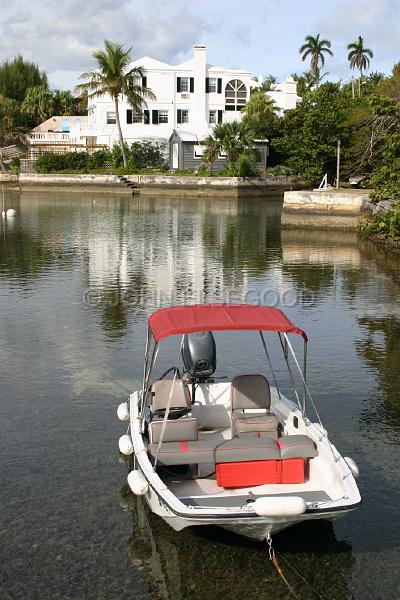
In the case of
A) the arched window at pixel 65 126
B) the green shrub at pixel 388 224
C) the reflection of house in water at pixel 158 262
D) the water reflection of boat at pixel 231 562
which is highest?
the arched window at pixel 65 126

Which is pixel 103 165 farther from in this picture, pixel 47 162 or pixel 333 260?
pixel 333 260

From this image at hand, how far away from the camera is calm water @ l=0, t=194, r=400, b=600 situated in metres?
8.40

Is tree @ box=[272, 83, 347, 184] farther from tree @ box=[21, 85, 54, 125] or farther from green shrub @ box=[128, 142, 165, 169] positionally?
tree @ box=[21, 85, 54, 125]

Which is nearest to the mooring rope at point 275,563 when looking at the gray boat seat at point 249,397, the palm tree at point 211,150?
the gray boat seat at point 249,397

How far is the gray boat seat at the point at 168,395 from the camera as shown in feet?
34.8

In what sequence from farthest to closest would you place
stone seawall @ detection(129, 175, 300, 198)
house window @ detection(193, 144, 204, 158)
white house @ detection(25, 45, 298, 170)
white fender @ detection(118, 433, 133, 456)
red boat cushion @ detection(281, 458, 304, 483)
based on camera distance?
white house @ detection(25, 45, 298, 170) < house window @ detection(193, 144, 204, 158) < stone seawall @ detection(129, 175, 300, 198) < white fender @ detection(118, 433, 133, 456) < red boat cushion @ detection(281, 458, 304, 483)

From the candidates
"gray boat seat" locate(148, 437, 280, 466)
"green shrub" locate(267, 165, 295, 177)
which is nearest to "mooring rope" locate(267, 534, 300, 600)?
"gray boat seat" locate(148, 437, 280, 466)

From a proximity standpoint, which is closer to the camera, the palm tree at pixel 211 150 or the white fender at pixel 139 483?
the white fender at pixel 139 483

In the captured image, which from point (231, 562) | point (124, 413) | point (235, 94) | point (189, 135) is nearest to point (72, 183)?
point (189, 135)

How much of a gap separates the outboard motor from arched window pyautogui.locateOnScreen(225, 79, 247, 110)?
68753 mm

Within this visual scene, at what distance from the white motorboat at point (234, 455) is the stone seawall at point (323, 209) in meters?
30.4

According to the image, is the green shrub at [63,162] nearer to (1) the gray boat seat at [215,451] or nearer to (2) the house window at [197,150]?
(2) the house window at [197,150]

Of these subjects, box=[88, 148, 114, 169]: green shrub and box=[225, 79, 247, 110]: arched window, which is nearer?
box=[88, 148, 114, 169]: green shrub

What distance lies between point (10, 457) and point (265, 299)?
12700 millimetres
